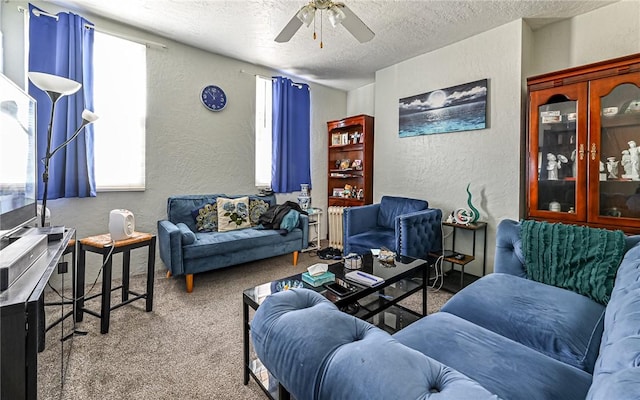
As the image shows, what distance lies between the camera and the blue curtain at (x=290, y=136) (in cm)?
397

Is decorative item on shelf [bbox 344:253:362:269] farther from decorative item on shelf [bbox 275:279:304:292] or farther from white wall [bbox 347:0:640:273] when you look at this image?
white wall [bbox 347:0:640:273]

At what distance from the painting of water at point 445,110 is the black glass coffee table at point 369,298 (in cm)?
180

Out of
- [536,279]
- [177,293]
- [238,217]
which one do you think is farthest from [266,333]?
[238,217]

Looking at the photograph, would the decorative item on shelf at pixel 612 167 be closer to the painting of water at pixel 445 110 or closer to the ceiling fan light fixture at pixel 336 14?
the painting of water at pixel 445 110

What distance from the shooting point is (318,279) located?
1719 millimetres

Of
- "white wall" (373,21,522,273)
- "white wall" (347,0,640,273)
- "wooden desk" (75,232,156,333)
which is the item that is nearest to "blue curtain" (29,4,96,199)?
"wooden desk" (75,232,156,333)

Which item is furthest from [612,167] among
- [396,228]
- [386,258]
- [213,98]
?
[213,98]

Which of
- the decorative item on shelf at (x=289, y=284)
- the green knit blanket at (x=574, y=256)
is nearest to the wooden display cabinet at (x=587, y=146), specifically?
the green knit blanket at (x=574, y=256)

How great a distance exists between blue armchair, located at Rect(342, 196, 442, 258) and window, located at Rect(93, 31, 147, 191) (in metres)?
2.34

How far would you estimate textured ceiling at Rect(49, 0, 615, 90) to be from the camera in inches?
96.6

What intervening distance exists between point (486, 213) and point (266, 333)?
2905mm

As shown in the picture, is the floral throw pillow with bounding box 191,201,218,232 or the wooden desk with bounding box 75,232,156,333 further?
the floral throw pillow with bounding box 191,201,218,232

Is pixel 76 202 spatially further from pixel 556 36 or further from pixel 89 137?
pixel 556 36

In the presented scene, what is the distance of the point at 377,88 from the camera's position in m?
4.00
